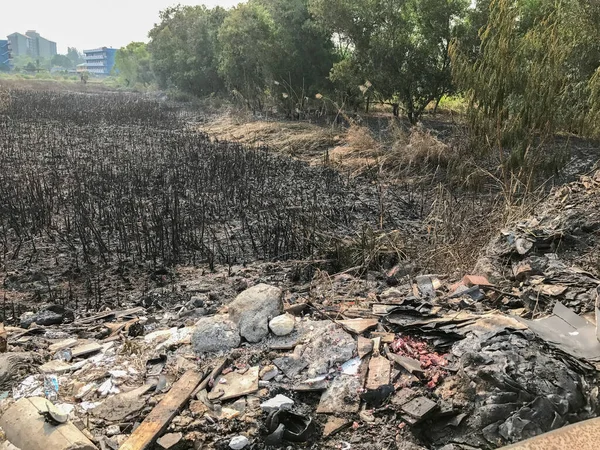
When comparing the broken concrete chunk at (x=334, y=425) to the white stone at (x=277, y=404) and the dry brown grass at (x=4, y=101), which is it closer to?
the white stone at (x=277, y=404)

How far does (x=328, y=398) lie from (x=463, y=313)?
124 centimetres

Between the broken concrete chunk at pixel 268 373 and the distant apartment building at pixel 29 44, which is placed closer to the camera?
the broken concrete chunk at pixel 268 373

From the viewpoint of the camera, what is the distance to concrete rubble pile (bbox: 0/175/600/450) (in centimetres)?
245

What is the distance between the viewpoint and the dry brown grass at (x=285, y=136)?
40.2 feet

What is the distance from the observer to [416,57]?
510 inches

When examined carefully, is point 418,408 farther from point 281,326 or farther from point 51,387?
point 51,387

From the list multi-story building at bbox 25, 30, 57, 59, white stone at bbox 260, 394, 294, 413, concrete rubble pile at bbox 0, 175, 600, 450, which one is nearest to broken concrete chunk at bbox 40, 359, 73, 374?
concrete rubble pile at bbox 0, 175, 600, 450

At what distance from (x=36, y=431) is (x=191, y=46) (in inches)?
1145

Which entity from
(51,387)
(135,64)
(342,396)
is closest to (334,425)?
(342,396)

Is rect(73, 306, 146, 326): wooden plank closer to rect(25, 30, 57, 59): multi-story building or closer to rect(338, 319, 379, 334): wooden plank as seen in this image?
rect(338, 319, 379, 334): wooden plank

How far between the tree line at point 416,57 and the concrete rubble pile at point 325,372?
4.12 metres

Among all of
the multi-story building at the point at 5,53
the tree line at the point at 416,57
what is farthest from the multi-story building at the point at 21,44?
the tree line at the point at 416,57

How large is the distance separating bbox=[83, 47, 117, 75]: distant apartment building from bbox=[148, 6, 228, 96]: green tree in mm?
93972

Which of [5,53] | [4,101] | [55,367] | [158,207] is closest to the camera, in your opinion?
[55,367]
